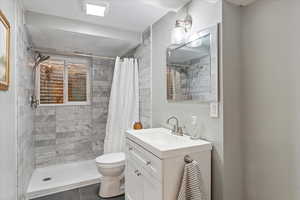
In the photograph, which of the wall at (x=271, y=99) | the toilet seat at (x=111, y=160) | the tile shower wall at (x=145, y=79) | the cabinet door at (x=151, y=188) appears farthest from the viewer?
the tile shower wall at (x=145, y=79)

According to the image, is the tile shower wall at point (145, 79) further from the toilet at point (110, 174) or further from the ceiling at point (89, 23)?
the toilet at point (110, 174)

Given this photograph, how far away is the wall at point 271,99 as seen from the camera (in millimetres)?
1089

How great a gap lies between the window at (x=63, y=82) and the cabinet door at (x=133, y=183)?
2.03m

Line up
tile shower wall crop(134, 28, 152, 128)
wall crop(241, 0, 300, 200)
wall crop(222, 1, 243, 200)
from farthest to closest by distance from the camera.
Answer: tile shower wall crop(134, 28, 152, 128)
wall crop(222, 1, 243, 200)
wall crop(241, 0, 300, 200)

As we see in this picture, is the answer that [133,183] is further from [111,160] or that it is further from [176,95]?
[176,95]

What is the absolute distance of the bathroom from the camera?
1.17 m

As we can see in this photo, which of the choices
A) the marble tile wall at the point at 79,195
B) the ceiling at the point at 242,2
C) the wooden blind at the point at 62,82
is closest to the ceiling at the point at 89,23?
the wooden blind at the point at 62,82

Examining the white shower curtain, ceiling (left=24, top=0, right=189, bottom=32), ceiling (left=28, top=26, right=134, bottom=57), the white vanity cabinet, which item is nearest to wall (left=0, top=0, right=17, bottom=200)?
ceiling (left=24, top=0, right=189, bottom=32)

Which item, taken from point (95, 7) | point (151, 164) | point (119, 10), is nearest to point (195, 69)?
point (151, 164)

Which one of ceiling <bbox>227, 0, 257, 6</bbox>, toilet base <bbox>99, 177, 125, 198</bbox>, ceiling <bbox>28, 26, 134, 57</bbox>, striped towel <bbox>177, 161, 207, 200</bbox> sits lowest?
toilet base <bbox>99, 177, 125, 198</bbox>

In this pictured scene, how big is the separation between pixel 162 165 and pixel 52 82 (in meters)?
2.84

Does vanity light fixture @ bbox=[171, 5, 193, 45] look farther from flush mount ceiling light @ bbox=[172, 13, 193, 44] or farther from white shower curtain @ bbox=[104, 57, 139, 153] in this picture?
white shower curtain @ bbox=[104, 57, 139, 153]

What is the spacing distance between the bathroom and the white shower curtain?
0.05 ft

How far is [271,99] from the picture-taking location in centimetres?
120
